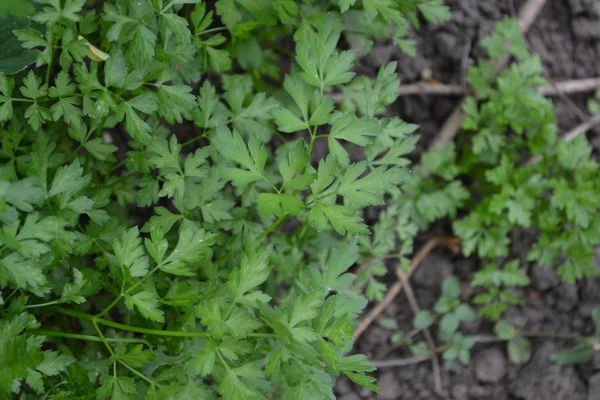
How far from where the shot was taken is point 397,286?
3.00 m

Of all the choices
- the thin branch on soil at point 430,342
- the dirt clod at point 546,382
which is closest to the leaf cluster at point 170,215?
the thin branch on soil at point 430,342

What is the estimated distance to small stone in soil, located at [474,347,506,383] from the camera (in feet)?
10.1

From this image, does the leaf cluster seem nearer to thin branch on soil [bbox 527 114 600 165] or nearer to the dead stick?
the dead stick

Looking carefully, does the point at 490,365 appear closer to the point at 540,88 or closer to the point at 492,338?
the point at 492,338

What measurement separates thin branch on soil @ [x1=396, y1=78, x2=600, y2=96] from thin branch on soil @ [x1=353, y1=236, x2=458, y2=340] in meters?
0.67

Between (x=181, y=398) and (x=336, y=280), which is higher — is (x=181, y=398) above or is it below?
below

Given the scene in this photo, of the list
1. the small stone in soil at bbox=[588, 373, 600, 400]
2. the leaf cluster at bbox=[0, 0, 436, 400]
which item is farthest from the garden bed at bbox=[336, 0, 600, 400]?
the leaf cluster at bbox=[0, 0, 436, 400]

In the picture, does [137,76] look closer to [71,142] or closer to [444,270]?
[71,142]

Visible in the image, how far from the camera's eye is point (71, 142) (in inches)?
84.0

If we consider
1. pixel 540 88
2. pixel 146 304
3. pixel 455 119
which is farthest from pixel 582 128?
pixel 146 304

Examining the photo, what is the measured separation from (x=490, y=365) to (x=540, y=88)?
1.31 m

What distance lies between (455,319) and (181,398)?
1728 millimetres

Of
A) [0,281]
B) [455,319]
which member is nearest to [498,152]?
[455,319]

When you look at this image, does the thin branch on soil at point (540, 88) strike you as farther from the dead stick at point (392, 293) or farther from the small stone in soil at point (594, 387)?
the small stone in soil at point (594, 387)
